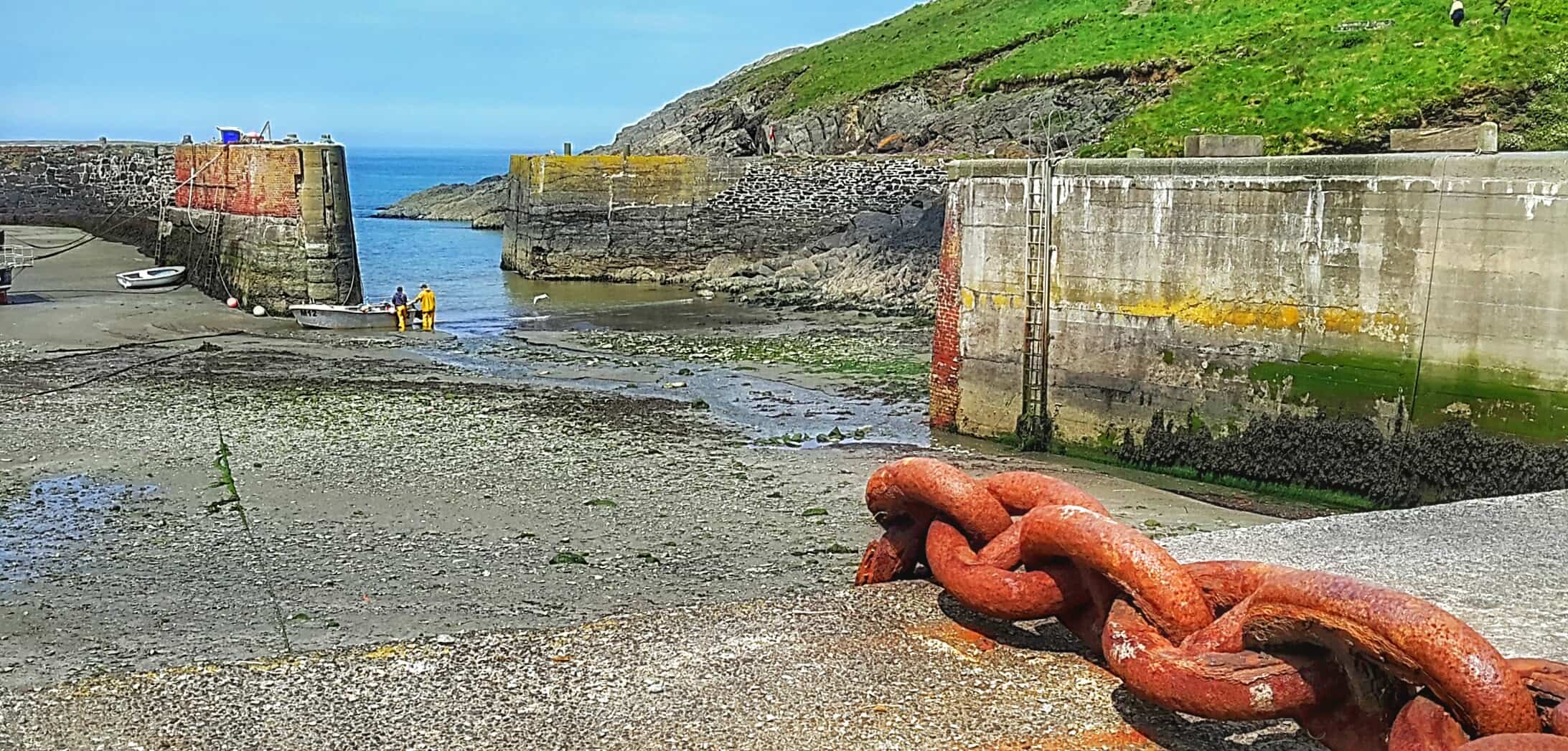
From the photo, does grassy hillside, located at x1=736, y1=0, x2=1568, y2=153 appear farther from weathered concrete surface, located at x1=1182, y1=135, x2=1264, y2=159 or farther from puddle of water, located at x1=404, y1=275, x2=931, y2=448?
puddle of water, located at x1=404, y1=275, x2=931, y2=448

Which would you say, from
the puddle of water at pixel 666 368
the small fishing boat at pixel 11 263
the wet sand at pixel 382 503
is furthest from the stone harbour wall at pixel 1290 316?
the small fishing boat at pixel 11 263

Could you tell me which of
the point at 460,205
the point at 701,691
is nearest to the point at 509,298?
the point at 701,691

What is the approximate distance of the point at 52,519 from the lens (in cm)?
1444

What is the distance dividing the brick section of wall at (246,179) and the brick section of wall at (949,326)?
772 inches

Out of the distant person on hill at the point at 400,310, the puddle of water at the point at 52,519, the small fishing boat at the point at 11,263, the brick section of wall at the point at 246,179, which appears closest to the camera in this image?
the puddle of water at the point at 52,519

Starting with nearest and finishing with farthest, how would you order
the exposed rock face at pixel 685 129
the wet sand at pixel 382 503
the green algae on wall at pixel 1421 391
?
the wet sand at pixel 382 503 → the green algae on wall at pixel 1421 391 → the exposed rock face at pixel 685 129

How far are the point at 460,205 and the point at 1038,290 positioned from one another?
87.5 metres

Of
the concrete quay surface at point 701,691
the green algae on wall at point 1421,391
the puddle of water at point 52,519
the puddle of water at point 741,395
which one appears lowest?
the puddle of water at point 52,519

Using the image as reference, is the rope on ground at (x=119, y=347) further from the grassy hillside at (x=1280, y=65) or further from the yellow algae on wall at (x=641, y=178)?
the grassy hillside at (x=1280, y=65)

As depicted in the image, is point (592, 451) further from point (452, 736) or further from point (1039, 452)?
point (452, 736)

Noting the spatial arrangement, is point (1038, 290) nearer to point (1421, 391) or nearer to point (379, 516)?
point (1421, 391)

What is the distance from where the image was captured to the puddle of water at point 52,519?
510 inches

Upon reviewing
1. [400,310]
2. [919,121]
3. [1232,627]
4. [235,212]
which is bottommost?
[400,310]

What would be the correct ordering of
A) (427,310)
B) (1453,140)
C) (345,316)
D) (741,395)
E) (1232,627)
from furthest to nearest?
(427,310) → (345,316) → (741,395) → (1453,140) → (1232,627)
